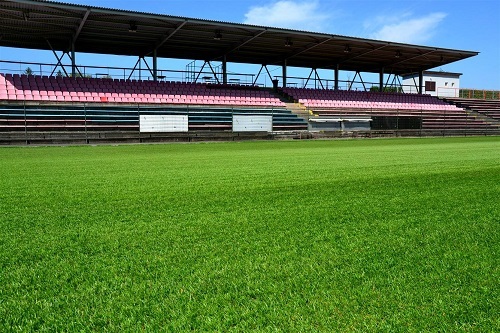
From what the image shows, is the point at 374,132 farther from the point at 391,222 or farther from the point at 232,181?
the point at 391,222

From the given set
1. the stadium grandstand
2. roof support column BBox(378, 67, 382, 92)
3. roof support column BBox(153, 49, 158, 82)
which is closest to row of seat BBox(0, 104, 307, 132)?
the stadium grandstand

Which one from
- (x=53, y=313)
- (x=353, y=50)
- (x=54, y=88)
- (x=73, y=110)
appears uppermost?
(x=353, y=50)

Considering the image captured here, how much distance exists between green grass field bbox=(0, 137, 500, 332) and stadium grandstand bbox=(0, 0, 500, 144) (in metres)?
16.9

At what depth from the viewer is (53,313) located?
164 centimetres

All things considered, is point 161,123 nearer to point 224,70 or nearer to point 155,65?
point 155,65

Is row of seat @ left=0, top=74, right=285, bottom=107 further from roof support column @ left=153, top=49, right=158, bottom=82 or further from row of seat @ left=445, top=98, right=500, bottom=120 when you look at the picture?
row of seat @ left=445, top=98, right=500, bottom=120

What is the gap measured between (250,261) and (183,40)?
2527 centimetres

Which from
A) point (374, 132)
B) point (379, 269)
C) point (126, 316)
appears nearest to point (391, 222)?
point (379, 269)

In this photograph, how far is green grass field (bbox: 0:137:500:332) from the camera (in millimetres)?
1588

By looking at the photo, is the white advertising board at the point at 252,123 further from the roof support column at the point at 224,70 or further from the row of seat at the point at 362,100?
the roof support column at the point at 224,70

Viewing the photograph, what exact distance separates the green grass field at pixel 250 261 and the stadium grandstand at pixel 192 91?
16866 mm

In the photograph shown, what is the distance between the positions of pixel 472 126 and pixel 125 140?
2843 cm

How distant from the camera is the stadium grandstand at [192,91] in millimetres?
19719

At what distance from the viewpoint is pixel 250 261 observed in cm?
223
